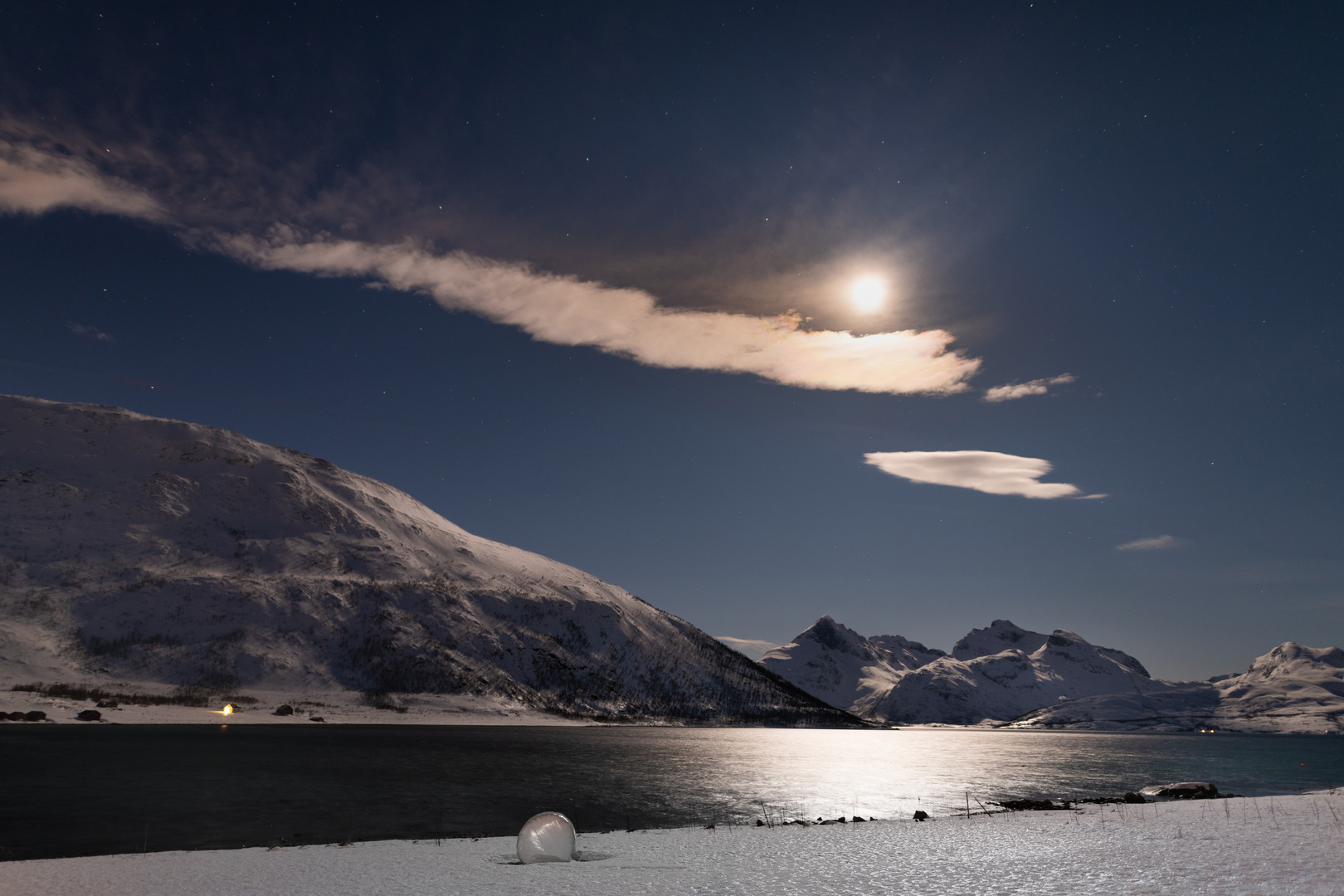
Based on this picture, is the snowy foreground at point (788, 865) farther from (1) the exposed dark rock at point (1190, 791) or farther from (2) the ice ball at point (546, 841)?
(1) the exposed dark rock at point (1190, 791)

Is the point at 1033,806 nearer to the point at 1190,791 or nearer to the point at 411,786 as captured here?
the point at 1190,791

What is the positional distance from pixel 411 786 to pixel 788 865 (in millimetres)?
42930

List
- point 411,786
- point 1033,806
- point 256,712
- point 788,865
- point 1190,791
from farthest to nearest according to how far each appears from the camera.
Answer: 1. point 256,712
2. point 1190,791
3. point 411,786
4. point 1033,806
5. point 788,865

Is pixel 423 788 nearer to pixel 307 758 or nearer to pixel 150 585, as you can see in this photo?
pixel 307 758

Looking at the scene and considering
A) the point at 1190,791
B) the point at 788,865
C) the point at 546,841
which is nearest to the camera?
the point at 788,865

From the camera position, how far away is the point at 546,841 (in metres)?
24.0

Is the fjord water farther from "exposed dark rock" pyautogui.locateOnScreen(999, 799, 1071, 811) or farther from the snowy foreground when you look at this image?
the snowy foreground

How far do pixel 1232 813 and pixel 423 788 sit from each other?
52324 mm

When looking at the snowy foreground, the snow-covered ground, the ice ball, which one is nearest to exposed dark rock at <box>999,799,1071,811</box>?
the snowy foreground

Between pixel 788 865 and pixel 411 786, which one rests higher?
pixel 788 865

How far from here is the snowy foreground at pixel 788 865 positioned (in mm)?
19047

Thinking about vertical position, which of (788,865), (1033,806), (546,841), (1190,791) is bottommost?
(1190,791)

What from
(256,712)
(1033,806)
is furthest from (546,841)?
(256,712)

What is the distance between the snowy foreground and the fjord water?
338 inches
